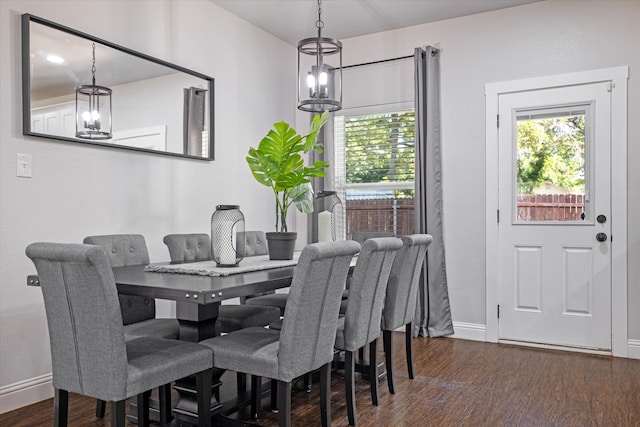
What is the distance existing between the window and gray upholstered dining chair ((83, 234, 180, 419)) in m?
2.48

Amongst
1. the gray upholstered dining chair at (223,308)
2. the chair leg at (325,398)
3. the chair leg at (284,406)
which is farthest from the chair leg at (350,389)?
the gray upholstered dining chair at (223,308)

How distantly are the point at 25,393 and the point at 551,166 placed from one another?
12.8 feet

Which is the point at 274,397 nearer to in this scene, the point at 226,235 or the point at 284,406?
the point at 284,406

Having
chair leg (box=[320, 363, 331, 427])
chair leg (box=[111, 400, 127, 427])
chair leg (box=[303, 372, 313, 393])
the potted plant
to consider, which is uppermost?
the potted plant

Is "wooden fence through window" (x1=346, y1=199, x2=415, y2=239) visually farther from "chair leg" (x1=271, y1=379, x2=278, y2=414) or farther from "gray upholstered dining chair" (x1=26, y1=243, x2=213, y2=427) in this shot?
"gray upholstered dining chair" (x1=26, y1=243, x2=213, y2=427)

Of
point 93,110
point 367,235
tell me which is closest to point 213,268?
point 93,110

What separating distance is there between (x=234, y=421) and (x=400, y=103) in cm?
330

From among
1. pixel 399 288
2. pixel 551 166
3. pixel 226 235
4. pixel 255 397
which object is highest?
pixel 551 166

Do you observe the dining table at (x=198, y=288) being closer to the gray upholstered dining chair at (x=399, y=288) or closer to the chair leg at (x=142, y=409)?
the chair leg at (x=142, y=409)

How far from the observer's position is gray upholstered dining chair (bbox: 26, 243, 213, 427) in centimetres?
174

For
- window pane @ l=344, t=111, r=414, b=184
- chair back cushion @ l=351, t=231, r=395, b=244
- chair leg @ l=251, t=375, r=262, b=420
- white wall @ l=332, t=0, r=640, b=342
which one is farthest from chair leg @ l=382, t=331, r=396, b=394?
window pane @ l=344, t=111, r=414, b=184

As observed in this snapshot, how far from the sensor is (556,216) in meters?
4.06

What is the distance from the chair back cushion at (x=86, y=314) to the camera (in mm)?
1728

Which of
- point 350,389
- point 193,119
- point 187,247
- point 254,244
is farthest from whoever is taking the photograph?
point 193,119
